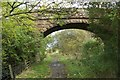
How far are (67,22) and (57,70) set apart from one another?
1.08 m

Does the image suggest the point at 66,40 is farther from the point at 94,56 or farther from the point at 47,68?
the point at 94,56

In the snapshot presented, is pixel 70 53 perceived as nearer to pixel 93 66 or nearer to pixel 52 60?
pixel 52 60

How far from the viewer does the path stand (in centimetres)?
432

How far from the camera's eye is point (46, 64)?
4.25 metres

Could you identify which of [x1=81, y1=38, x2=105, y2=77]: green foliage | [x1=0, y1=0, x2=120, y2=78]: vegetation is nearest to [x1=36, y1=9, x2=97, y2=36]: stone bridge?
[x1=0, y1=0, x2=120, y2=78]: vegetation

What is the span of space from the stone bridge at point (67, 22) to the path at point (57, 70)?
1.84 feet

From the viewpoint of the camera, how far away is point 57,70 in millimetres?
4633

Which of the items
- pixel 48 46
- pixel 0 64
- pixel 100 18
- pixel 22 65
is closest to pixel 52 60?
pixel 48 46

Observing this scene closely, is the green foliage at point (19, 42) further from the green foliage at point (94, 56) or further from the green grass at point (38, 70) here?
the green foliage at point (94, 56)

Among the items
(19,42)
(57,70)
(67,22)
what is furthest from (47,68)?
(67,22)

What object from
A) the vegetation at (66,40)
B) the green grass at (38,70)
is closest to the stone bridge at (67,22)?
the vegetation at (66,40)

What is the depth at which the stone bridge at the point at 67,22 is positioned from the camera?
3514 millimetres

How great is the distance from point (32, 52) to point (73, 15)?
3.25 feet

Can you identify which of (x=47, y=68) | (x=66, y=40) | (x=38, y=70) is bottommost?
(x=47, y=68)
